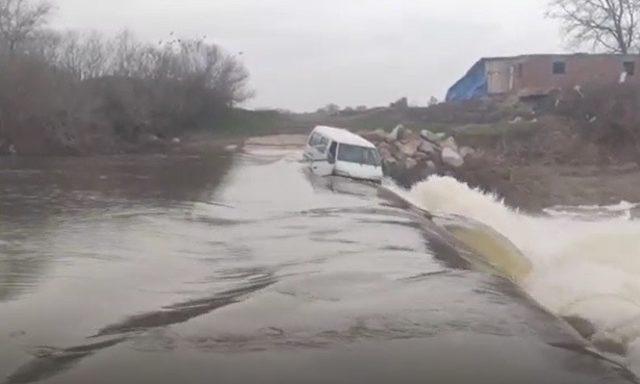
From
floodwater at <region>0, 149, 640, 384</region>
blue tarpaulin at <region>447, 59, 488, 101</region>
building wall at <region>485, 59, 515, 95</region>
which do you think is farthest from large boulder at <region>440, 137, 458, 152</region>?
floodwater at <region>0, 149, 640, 384</region>

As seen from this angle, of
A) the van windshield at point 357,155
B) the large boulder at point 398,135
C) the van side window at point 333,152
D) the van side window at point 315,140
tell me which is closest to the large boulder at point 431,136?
the large boulder at point 398,135

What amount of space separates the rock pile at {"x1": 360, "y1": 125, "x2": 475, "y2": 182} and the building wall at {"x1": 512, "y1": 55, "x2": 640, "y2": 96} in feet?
33.4

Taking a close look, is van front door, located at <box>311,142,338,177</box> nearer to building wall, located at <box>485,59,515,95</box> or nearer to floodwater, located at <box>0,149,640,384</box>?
floodwater, located at <box>0,149,640,384</box>

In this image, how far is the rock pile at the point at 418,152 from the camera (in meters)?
40.6

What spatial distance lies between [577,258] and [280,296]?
9.29 m

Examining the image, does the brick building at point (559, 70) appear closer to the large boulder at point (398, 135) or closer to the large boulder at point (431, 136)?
the large boulder at point (431, 136)

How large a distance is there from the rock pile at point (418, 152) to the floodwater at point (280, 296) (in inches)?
857

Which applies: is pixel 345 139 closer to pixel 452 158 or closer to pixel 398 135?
pixel 452 158

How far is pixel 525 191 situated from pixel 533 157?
10096 mm

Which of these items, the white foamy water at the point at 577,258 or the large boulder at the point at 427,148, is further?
the large boulder at the point at 427,148

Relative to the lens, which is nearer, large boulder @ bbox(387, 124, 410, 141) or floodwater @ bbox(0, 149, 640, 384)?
floodwater @ bbox(0, 149, 640, 384)

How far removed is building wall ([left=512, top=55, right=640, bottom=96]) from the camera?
2138 inches

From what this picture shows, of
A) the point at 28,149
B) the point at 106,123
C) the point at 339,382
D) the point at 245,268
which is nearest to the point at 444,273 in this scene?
the point at 245,268

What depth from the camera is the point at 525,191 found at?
36.0 metres
